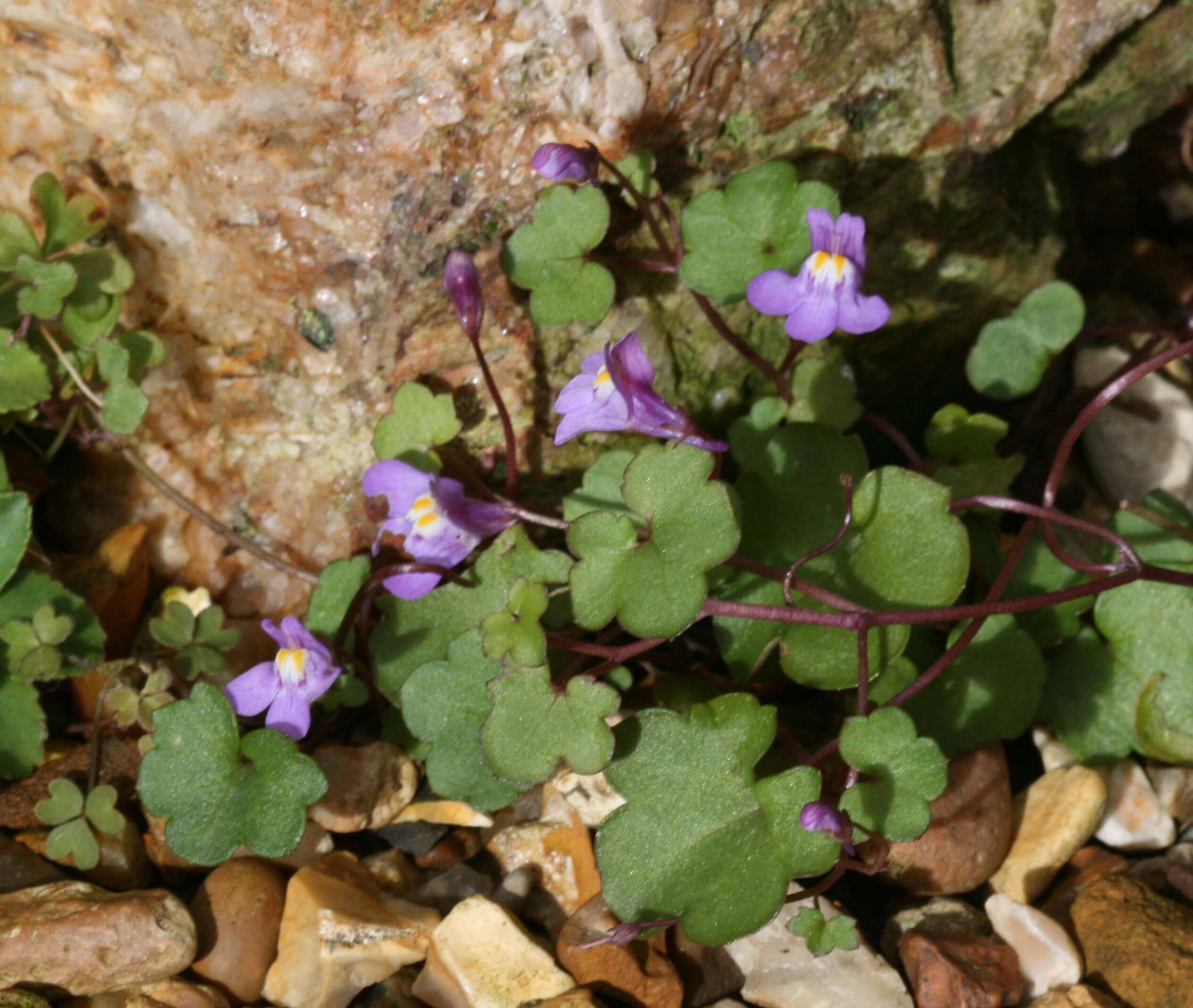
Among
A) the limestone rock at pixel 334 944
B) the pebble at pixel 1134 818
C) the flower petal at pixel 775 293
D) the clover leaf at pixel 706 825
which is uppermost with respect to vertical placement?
the flower petal at pixel 775 293

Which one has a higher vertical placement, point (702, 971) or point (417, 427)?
point (417, 427)

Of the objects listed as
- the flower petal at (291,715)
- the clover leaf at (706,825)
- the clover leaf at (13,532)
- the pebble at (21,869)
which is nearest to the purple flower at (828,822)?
the clover leaf at (706,825)

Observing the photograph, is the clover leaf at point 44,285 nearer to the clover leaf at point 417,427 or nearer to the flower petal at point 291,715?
the clover leaf at point 417,427

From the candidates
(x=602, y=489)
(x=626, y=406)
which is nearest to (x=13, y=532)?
(x=602, y=489)

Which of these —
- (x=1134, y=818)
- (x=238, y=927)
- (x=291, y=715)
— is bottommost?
(x=1134, y=818)

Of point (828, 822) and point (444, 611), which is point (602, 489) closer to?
point (444, 611)

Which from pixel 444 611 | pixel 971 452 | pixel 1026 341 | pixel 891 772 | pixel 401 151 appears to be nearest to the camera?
pixel 891 772

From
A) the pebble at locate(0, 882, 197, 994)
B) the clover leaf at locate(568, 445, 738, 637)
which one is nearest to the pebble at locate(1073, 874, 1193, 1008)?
the clover leaf at locate(568, 445, 738, 637)
